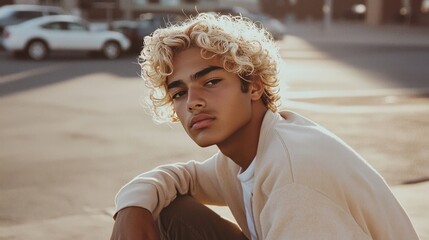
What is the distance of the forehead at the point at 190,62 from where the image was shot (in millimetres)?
2627

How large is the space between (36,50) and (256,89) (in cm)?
1800

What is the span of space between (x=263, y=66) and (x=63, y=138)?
18.2ft

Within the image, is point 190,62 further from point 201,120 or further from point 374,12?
point 374,12

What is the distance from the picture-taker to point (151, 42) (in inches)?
112

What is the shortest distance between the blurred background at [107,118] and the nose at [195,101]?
0.54 metres

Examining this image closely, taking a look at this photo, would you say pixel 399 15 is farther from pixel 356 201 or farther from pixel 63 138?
pixel 356 201

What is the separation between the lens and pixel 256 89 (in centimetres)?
276

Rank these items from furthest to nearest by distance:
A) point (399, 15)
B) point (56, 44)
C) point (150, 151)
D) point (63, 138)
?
1. point (399, 15)
2. point (56, 44)
3. point (63, 138)
4. point (150, 151)

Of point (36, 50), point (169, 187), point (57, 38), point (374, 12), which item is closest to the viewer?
point (169, 187)

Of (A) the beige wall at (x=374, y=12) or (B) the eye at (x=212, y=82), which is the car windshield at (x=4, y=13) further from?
(A) the beige wall at (x=374, y=12)

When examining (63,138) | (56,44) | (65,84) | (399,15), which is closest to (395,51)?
(56,44)

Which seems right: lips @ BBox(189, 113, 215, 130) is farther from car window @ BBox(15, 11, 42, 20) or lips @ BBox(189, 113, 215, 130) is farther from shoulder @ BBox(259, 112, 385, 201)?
car window @ BBox(15, 11, 42, 20)

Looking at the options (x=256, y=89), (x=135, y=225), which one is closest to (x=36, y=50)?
(x=135, y=225)

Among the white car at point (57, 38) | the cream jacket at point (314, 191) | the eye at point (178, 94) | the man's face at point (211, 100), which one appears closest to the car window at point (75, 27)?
the white car at point (57, 38)
